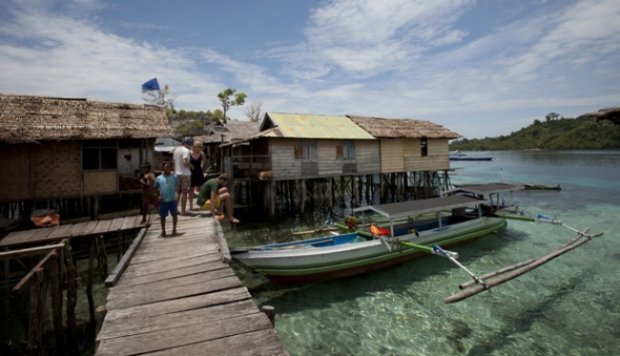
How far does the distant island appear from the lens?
84062 millimetres

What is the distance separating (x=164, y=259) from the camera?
567 centimetres

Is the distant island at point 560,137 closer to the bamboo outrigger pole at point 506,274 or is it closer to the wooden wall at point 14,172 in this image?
the bamboo outrigger pole at point 506,274

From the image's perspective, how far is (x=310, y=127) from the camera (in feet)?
62.8

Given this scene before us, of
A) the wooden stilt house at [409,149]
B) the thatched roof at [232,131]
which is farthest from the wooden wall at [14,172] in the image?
the wooden stilt house at [409,149]

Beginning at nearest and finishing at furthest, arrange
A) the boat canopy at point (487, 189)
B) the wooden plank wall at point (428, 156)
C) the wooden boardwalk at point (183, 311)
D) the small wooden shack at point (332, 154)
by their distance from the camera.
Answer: the wooden boardwalk at point (183, 311)
the boat canopy at point (487, 189)
the small wooden shack at point (332, 154)
the wooden plank wall at point (428, 156)

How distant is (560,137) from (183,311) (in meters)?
121

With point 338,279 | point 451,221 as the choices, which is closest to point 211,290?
point 338,279

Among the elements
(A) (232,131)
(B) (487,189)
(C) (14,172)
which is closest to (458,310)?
(B) (487,189)

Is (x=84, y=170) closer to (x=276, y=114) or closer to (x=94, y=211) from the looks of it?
(x=94, y=211)

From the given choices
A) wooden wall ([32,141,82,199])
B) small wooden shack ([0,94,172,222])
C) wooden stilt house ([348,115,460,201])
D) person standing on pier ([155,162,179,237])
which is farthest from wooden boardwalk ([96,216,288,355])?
wooden stilt house ([348,115,460,201])

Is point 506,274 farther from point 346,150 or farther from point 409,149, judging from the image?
point 409,149

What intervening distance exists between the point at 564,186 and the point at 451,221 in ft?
88.1

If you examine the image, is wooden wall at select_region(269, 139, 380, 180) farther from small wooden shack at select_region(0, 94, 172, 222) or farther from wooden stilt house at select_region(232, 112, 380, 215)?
small wooden shack at select_region(0, 94, 172, 222)

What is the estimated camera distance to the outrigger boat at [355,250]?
9.20 metres
